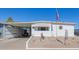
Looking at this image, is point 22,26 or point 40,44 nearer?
point 40,44

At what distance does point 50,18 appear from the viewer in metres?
18.5

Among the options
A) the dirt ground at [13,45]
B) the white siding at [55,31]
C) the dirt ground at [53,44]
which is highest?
the white siding at [55,31]

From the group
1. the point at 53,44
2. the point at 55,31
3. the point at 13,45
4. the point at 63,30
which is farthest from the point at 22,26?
the point at 53,44

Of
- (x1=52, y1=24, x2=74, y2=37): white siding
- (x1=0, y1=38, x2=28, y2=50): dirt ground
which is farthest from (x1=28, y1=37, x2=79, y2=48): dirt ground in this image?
(x1=52, y1=24, x2=74, y2=37): white siding

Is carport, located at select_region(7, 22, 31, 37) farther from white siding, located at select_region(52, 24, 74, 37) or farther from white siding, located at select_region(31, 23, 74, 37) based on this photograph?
white siding, located at select_region(52, 24, 74, 37)

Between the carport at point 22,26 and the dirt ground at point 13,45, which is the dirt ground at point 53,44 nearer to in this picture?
the dirt ground at point 13,45

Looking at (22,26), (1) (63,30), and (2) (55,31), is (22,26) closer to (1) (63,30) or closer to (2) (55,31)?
(2) (55,31)

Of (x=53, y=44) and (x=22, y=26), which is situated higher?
(x=22, y=26)

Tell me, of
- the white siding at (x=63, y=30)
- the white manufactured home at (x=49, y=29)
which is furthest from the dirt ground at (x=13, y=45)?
the white siding at (x=63, y=30)

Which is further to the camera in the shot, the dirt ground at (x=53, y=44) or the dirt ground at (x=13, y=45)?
the dirt ground at (x=53, y=44)
